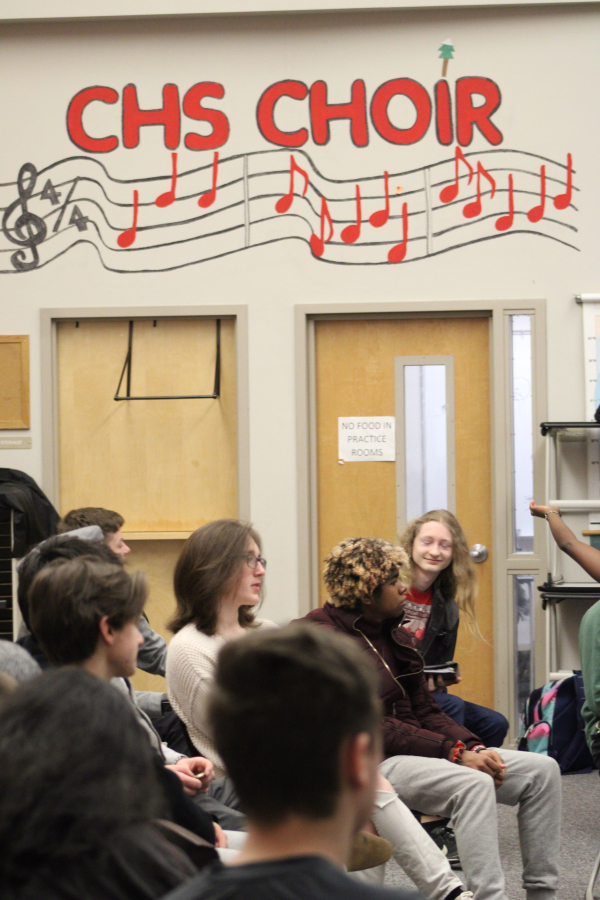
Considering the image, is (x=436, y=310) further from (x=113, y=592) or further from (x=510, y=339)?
(x=113, y=592)

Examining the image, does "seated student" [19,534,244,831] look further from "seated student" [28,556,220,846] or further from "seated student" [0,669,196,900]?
"seated student" [0,669,196,900]

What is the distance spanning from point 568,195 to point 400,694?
9.05ft

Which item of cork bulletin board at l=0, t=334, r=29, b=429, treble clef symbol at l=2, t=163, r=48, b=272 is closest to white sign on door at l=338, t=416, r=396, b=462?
cork bulletin board at l=0, t=334, r=29, b=429

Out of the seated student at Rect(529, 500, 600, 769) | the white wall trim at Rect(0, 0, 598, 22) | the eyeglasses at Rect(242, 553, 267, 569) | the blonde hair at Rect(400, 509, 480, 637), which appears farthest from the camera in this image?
the white wall trim at Rect(0, 0, 598, 22)

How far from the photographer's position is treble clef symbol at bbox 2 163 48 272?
4.25m

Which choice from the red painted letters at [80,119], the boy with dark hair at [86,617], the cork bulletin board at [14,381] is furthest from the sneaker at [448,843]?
the red painted letters at [80,119]

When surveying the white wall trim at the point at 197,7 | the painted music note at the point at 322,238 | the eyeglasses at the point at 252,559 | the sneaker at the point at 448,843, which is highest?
the white wall trim at the point at 197,7

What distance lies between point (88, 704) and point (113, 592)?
84cm

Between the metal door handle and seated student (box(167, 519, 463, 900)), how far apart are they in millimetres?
1967

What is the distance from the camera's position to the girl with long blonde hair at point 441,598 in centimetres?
314

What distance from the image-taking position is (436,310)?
4.21 m

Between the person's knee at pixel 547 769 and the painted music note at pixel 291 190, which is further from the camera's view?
the painted music note at pixel 291 190

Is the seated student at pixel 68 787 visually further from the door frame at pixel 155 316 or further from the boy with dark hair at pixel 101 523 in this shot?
the door frame at pixel 155 316

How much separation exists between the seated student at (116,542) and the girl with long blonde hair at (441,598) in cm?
88
